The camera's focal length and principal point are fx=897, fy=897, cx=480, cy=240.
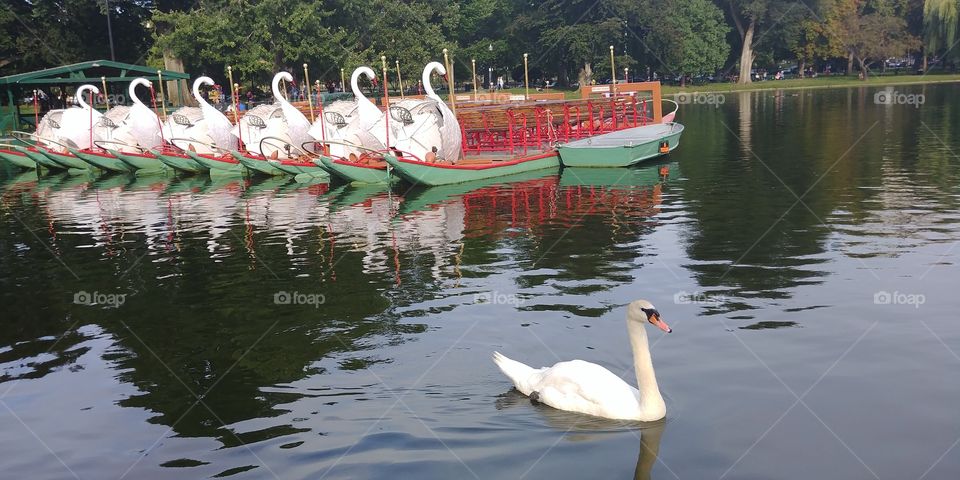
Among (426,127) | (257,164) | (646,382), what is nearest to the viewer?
(646,382)

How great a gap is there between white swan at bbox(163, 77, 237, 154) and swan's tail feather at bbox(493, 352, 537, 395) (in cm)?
3365

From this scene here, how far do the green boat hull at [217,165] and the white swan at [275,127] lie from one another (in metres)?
1.02

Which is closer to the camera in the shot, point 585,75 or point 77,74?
point 77,74

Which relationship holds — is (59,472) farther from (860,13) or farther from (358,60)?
(860,13)

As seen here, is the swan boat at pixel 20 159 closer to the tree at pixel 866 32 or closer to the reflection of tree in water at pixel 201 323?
the reflection of tree in water at pixel 201 323

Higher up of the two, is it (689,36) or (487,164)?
(689,36)

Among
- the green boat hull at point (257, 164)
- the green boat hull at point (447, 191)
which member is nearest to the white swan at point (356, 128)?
the green boat hull at point (257, 164)

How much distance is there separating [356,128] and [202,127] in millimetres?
11674

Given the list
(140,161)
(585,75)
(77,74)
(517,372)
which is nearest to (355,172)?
(140,161)

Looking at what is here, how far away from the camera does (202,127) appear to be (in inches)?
1737

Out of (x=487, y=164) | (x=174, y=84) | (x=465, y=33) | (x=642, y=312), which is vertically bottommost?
(x=642, y=312)

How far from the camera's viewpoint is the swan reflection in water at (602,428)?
961 centimetres

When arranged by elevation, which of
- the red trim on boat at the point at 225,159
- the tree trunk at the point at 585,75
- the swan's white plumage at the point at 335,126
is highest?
the tree trunk at the point at 585,75

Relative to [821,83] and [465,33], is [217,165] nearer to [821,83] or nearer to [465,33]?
[465,33]
